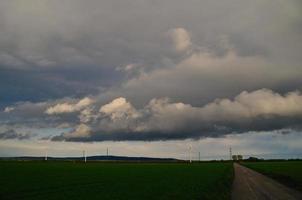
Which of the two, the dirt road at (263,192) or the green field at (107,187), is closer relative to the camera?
the green field at (107,187)

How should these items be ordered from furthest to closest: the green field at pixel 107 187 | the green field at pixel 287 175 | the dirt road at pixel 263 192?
1. the green field at pixel 287 175
2. the dirt road at pixel 263 192
3. the green field at pixel 107 187

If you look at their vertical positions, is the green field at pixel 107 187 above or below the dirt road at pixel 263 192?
above

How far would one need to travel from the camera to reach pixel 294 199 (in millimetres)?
35562

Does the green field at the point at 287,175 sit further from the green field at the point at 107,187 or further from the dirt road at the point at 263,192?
the green field at the point at 107,187

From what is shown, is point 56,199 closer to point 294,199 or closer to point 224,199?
point 224,199

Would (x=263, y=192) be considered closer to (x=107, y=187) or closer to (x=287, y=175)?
(x=107, y=187)

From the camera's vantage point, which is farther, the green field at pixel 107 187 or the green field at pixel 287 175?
the green field at pixel 287 175

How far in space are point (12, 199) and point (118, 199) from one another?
24.7 feet

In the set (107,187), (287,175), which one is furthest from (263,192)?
(287,175)

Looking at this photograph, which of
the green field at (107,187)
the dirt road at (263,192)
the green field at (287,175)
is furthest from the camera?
the green field at (287,175)

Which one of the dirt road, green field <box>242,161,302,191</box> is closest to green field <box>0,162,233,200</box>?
the dirt road

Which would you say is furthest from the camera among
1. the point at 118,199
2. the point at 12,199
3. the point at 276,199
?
the point at 276,199

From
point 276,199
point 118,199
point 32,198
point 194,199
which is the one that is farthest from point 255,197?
point 32,198

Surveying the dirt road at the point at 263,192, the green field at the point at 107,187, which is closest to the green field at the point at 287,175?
the dirt road at the point at 263,192
